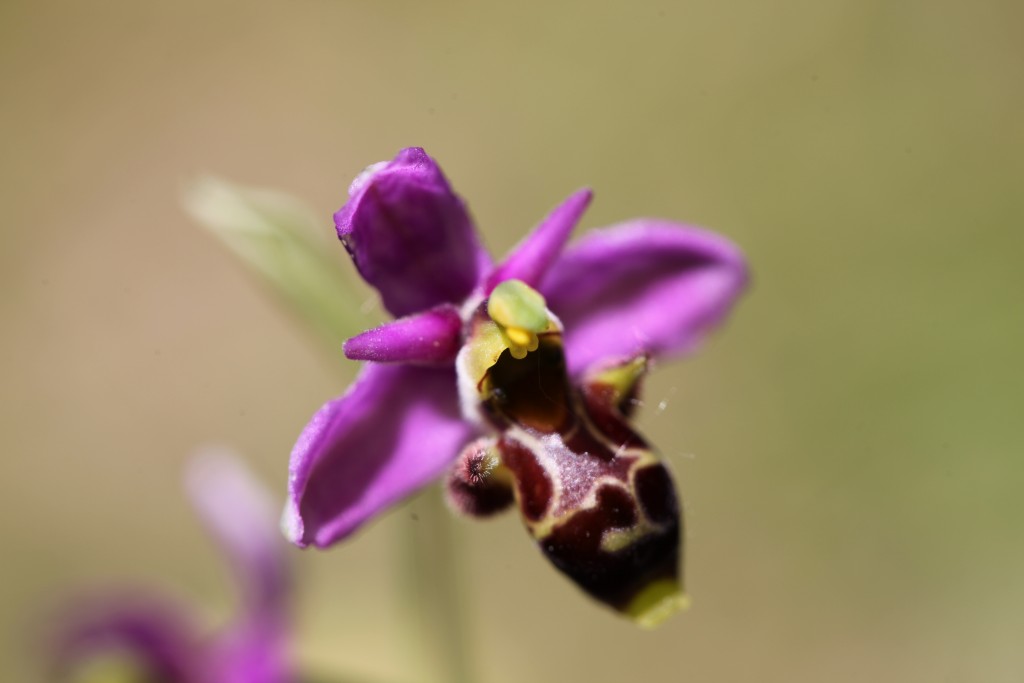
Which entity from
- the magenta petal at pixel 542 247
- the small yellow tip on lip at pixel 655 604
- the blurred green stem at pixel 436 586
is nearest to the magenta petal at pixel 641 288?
the magenta petal at pixel 542 247

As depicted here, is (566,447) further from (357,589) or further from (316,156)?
(316,156)

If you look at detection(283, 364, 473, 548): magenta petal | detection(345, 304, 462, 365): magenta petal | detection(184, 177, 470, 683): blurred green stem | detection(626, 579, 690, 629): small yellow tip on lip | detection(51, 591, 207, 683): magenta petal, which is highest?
detection(184, 177, 470, 683): blurred green stem

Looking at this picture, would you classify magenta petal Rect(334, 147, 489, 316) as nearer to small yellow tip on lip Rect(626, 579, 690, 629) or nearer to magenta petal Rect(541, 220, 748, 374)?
magenta petal Rect(541, 220, 748, 374)

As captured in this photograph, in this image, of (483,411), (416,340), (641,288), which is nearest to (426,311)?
(416,340)

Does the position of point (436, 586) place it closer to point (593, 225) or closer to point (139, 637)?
point (139, 637)

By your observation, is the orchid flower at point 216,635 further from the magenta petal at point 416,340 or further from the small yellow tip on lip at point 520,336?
the small yellow tip on lip at point 520,336

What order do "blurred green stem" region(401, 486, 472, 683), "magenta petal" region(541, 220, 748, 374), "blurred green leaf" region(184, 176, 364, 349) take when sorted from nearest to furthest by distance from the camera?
"magenta petal" region(541, 220, 748, 374)
"blurred green leaf" region(184, 176, 364, 349)
"blurred green stem" region(401, 486, 472, 683)

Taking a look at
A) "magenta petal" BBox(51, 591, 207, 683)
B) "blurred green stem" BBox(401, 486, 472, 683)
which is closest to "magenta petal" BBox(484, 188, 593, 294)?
"blurred green stem" BBox(401, 486, 472, 683)
